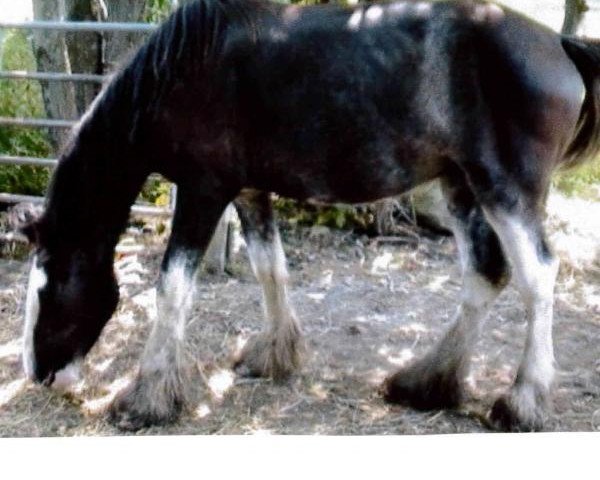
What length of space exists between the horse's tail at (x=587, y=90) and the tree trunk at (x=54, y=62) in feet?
9.05

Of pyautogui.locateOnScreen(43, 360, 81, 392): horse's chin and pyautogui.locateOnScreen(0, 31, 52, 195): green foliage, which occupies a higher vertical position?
pyautogui.locateOnScreen(43, 360, 81, 392): horse's chin

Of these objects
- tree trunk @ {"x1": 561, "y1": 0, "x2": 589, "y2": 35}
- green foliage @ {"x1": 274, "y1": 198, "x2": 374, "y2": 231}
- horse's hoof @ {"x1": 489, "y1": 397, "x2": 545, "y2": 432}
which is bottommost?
green foliage @ {"x1": 274, "y1": 198, "x2": 374, "y2": 231}

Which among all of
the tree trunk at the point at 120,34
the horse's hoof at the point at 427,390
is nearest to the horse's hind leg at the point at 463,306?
the horse's hoof at the point at 427,390

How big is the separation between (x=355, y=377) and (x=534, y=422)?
0.79 metres

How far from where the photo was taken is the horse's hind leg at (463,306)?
3359 millimetres

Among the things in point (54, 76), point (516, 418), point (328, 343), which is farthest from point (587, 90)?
point (54, 76)

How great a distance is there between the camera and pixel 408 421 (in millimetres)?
3340

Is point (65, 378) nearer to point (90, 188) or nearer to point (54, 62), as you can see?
point (90, 188)

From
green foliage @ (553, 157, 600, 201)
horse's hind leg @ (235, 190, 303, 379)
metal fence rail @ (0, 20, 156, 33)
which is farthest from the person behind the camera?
green foliage @ (553, 157, 600, 201)

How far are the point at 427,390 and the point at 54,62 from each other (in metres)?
2.84

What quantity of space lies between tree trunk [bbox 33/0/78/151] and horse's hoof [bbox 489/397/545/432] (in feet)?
9.24

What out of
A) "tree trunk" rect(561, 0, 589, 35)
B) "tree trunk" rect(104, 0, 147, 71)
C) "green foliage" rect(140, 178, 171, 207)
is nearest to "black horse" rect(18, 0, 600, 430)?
"green foliage" rect(140, 178, 171, 207)

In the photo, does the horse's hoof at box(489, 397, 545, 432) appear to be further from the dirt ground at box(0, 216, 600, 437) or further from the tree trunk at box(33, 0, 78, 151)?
the tree trunk at box(33, 0, 78, 151)

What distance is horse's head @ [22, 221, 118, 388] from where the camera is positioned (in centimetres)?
329
